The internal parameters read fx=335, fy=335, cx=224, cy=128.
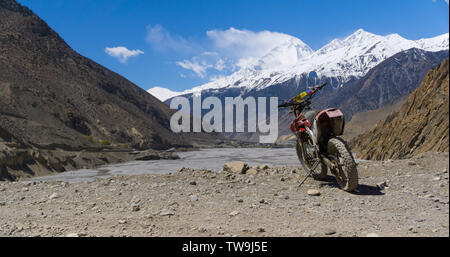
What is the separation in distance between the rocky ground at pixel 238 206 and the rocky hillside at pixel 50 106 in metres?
26.3

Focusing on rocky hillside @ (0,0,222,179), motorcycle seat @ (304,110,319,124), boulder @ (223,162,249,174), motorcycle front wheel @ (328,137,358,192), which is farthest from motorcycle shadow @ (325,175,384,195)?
rocky hillside @ (0,0,222,179)

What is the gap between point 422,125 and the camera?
3200 centimetres

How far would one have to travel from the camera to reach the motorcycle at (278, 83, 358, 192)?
7.32 metres

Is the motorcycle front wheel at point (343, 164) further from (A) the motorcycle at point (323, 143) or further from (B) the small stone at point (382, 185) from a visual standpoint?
(B) the small stone at point (382, 185)

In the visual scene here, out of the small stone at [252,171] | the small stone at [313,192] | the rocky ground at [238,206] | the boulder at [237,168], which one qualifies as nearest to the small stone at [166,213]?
the rocky ground at [238,206]

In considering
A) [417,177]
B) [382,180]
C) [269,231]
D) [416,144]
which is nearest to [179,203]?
[269,231]

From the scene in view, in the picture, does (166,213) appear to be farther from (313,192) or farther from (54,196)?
(54,196)

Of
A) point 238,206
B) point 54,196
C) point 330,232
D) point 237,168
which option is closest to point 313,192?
point 238,206

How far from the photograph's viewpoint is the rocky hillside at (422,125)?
27766 mm

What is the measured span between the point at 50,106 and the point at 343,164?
72.7m

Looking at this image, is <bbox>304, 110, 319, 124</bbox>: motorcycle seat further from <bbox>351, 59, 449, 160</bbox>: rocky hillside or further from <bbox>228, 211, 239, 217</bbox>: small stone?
<bbox>351, 59, 449, 160</bbox>: rocky hillside

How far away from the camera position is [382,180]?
8.58 metres
